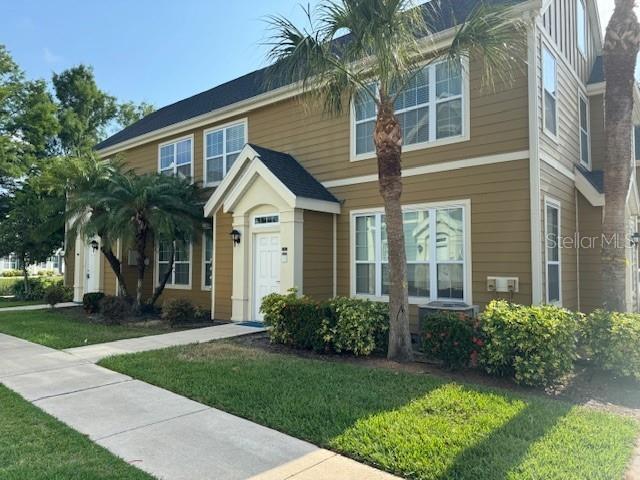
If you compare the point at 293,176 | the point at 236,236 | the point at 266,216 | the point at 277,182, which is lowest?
the point at 236,236

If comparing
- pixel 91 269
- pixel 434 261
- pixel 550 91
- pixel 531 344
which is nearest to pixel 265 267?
pixel 434 261

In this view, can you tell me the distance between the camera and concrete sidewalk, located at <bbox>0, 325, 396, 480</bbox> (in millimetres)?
3498

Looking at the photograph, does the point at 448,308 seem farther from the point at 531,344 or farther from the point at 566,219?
the point at 566,219

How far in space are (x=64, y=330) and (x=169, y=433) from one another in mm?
7498

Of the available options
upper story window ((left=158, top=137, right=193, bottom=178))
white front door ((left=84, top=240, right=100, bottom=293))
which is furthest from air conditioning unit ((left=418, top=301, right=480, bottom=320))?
white front door ((left=84, top=240, right=100, bottom=293))

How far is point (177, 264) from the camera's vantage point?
14.4 meters

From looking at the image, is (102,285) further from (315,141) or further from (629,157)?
(629,157)

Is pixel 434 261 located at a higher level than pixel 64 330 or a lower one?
higher

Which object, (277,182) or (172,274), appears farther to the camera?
(172,274)

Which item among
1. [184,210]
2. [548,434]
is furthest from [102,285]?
[548,434]

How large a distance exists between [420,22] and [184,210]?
8.16 meters

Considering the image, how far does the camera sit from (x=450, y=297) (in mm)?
8609

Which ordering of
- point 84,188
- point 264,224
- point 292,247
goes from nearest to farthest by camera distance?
1. point 292,247
2. point 264,224
3. point 84,188

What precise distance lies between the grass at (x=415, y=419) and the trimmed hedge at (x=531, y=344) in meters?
0.55
